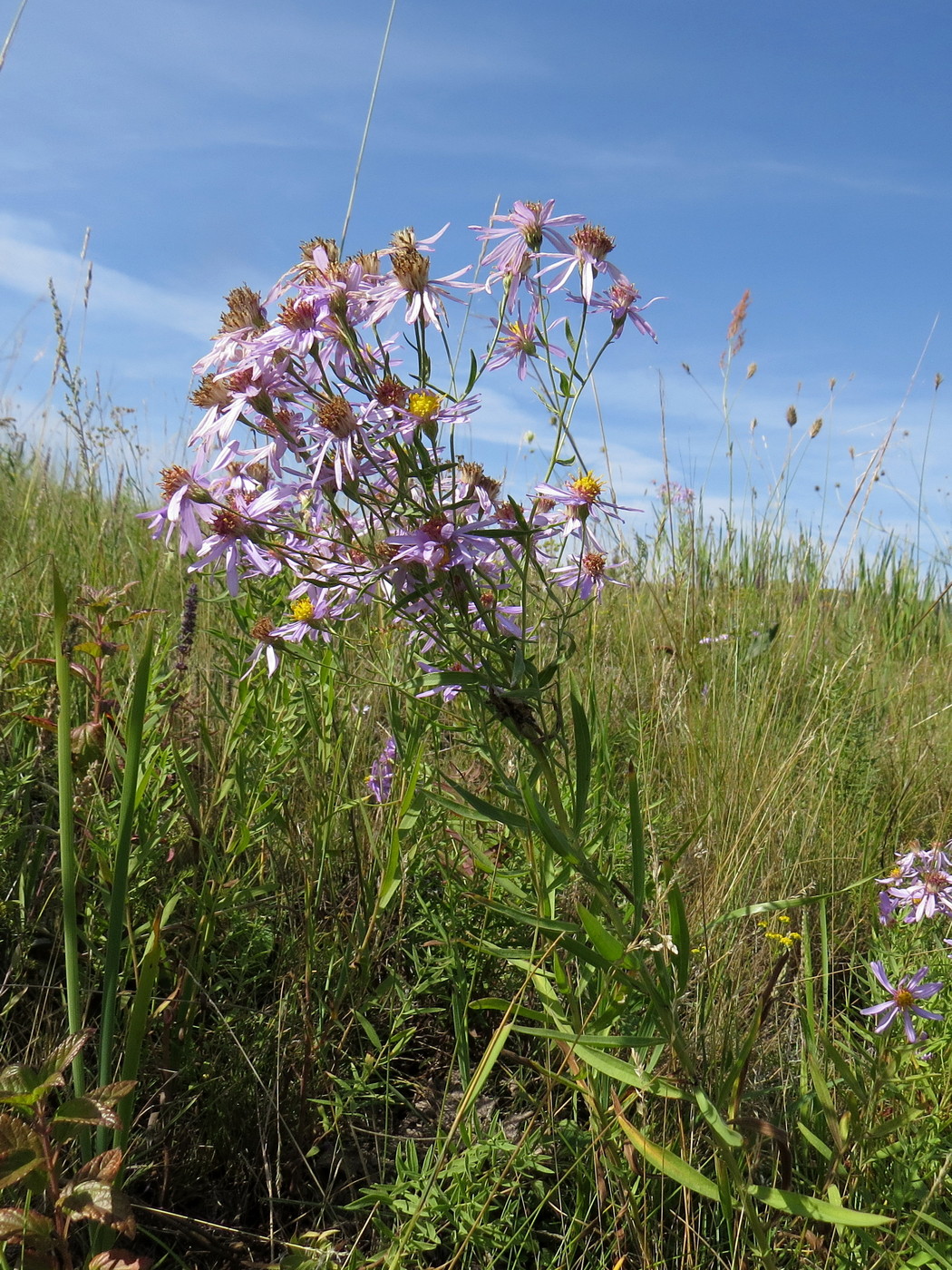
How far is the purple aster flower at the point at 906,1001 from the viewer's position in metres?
1.22

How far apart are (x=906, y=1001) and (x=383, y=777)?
95 centimetres

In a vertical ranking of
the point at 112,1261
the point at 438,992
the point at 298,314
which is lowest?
the point at 112,1261

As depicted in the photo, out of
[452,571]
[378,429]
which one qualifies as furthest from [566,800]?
[378,429]

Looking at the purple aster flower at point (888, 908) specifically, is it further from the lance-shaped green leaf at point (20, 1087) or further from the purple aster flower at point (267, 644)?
the lance-shaped green leaf at point (20, 1087)

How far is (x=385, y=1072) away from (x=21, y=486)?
371 cm

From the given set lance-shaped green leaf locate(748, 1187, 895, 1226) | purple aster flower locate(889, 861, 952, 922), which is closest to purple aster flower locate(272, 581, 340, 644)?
lance-shaped green leaf locate(748, 1187, 895, 1226)

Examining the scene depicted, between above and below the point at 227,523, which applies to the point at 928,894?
below

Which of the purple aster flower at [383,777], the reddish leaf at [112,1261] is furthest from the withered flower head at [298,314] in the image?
the reddish leaf at [112,1261]

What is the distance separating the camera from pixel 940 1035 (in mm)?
1315

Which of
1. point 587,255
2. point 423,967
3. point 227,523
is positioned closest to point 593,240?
point 587,255

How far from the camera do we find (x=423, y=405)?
3.57ft

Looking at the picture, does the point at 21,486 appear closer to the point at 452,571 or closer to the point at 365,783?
the point at 365,783

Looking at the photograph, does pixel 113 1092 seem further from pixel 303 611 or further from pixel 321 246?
pixel 321 246

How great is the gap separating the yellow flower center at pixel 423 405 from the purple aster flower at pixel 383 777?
78 centimetres
